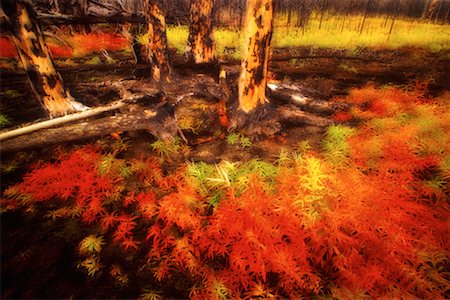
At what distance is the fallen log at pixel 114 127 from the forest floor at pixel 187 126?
37 centimetres

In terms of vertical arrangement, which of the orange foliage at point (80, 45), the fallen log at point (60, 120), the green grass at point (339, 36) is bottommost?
the fallen log at point (60, 120)

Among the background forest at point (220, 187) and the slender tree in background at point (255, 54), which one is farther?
the slender tree in background at point (255, 54)

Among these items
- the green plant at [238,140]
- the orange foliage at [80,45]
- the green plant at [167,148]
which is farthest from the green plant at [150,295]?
the orange foliage at [80,45]

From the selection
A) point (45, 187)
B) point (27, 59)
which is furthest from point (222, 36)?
point (45, 187)

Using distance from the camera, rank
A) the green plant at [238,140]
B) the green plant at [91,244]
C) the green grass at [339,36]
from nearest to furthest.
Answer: the green plant at [91,244], the green plant at [238,140], the green grass at [339,36]

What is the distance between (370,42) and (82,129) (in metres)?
10.7

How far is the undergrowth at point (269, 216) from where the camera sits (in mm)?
2871

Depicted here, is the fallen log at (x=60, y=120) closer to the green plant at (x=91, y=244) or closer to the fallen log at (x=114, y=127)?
the fallen log at (x=114, y=127)

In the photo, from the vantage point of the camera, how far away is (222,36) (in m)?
10.4

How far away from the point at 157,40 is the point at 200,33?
81.1 inches

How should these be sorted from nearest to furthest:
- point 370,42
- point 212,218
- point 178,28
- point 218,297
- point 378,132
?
point 218,297
point 212,218
point 378,132
point 370,42
point 178,28

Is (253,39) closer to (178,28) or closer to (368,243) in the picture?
(368,243)

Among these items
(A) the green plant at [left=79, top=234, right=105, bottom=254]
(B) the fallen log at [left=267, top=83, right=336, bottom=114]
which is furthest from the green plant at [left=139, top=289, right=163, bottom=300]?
(B) the fallen log at [left=267, top=83, right=336, bottom=114]

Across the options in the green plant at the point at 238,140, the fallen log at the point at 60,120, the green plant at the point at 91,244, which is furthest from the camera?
the green plant at the point at 238,140
